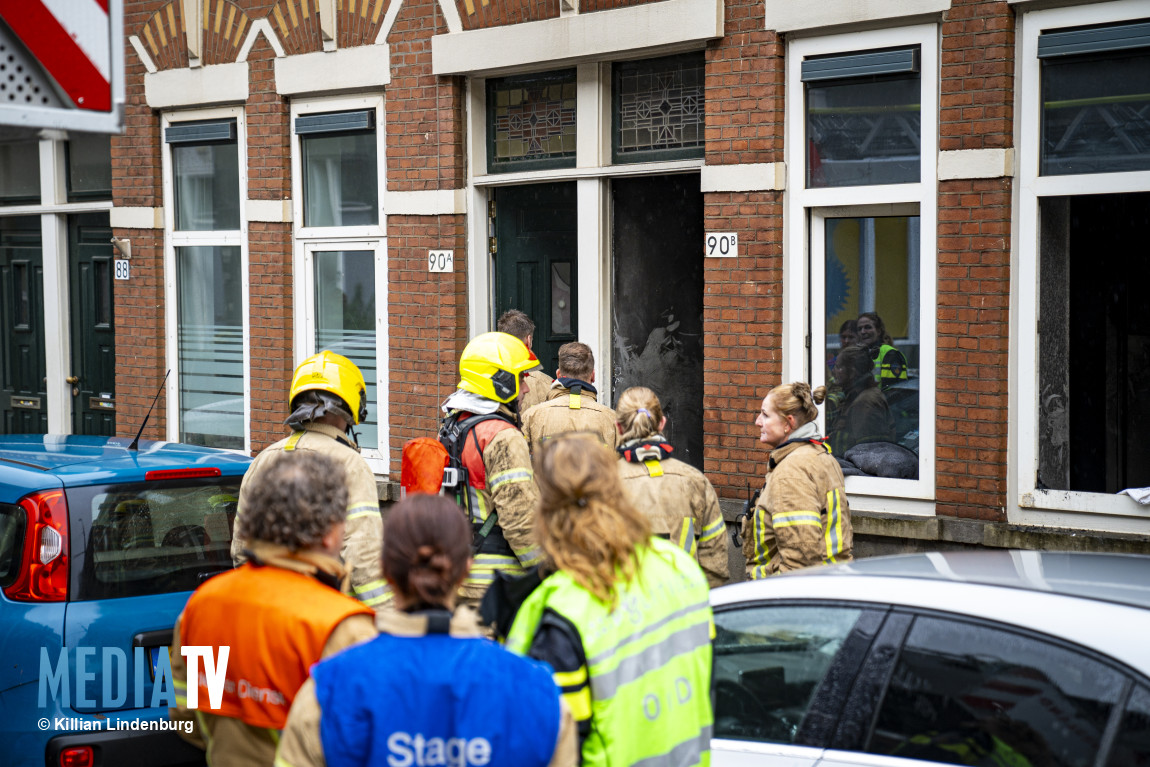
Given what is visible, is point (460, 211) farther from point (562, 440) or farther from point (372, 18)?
point (562, 440)

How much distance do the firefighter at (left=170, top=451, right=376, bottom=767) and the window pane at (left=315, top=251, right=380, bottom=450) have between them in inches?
285

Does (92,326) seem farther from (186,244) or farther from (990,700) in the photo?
(990,700)

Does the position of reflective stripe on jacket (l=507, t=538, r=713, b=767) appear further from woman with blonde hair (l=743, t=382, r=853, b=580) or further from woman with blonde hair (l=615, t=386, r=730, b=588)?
woman with blonde hair (l=743, t=382, r=853, b=580)

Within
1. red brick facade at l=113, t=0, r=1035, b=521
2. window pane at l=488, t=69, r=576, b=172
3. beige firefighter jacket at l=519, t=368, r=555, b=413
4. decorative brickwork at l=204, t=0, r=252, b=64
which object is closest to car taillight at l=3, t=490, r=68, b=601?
beige firefighter jacket at l=519, t=368, r=555, b=413

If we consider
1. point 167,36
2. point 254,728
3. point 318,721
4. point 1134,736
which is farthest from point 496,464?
point 167,36

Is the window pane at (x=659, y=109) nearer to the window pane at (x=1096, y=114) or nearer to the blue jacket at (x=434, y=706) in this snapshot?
the window pane at (x=1096, y=114)

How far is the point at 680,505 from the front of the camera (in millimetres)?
5336

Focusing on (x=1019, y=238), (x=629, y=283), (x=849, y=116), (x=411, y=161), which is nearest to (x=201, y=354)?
(x=411, y=161)

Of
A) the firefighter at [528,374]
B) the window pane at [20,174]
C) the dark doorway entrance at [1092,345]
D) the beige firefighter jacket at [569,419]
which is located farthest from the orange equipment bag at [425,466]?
the window pane at [20,174]

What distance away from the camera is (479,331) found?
9844 mm

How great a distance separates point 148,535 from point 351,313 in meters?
5.57

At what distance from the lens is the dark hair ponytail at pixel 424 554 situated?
2.58 meters

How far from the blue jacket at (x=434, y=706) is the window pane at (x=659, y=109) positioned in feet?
21.8

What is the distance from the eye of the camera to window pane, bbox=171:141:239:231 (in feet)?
37.2
